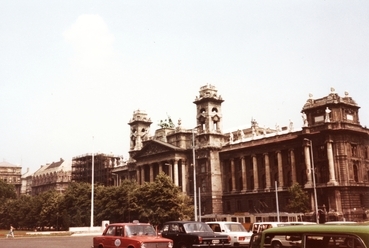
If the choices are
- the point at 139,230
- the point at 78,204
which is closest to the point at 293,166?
the point at 78,204

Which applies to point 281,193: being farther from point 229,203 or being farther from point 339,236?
point 339,236

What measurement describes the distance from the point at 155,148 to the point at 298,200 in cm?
4053

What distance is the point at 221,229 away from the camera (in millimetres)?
28328

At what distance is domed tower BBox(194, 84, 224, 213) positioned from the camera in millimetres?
84750

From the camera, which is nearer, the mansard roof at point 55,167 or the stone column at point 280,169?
the stone column at point 280,169

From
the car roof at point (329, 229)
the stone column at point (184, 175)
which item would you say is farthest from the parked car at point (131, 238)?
the stone column at point (184, 175)

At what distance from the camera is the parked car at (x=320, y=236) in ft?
27.6

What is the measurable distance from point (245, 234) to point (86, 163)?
94.3 meters

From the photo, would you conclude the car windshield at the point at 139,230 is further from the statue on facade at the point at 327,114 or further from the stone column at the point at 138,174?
the stone column at the point at 138,174

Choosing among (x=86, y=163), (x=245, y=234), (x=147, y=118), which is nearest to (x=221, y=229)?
(x=245, y=234)

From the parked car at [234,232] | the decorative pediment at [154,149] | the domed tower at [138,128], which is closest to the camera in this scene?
the parked car at [234,232]

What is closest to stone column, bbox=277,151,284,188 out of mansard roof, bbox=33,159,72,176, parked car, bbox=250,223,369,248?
parked car, bbox=250,223,369,248

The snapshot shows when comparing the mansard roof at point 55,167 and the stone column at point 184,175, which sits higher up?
the mansard roof at point 55,167

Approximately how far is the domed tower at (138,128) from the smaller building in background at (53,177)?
47.6 meters
